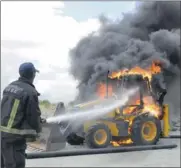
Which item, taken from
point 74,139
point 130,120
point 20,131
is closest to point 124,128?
point 130,120

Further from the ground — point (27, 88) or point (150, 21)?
point (150, 21)

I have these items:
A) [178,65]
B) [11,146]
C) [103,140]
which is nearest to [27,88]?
[11,146]

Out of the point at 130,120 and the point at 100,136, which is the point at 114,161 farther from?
the point at 130,120

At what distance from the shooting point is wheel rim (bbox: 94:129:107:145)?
450 inches

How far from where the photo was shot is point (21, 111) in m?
4.71

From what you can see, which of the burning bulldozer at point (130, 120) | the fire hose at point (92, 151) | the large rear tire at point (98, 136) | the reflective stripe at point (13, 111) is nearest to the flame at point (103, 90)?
the burning bulldozer at point (130, 120)

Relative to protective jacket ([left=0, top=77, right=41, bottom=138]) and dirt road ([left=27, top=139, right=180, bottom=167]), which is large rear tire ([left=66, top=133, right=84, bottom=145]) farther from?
protective jacket ([left=0, top=77, right=41, bottom=138])

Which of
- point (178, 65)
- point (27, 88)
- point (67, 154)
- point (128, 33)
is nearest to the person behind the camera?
point (27, 88)

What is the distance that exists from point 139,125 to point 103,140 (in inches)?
45.2

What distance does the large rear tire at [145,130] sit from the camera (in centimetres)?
1174

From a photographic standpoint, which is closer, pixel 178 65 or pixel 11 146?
pixel 11 146

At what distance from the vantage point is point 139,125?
1177cm

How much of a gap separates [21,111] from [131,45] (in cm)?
1343

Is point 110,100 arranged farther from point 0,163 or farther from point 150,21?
point 150,21
